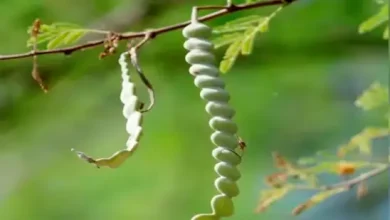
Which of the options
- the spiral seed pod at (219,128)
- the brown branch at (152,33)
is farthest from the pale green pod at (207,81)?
the brown branch at (152,33)

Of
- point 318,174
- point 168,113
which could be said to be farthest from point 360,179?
point 168,113

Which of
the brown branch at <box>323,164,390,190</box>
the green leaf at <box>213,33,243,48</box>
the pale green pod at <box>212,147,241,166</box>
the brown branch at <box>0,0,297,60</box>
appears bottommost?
the pale green pod at <box>212,147,241,166</box>

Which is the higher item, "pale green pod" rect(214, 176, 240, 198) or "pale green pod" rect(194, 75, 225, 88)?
"pale green pod" rect(194, 75, 225, 88)

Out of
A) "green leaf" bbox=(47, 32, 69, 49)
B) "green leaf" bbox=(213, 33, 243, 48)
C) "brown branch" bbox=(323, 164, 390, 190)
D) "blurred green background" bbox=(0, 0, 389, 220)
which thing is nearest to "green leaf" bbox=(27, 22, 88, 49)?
"green leaf" bbox=(47, 32, 69, 49)

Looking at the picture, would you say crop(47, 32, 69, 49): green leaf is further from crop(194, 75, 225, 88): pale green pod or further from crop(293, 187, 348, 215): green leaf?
crop(293, 187, 348, 215): green leaf

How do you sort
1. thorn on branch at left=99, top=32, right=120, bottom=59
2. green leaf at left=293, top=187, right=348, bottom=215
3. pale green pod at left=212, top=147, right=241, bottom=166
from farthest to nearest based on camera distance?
green leaf at left=293, top=187, right=348, bottom=215, thorn on branch at left=99, top=32, right=120, bottom=59, pale green pod at left=212, top=147, right=241, bottom=166

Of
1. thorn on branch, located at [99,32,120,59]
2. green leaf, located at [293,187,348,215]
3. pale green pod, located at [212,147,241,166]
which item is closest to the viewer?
pale green pod, located at [212,147,241,166]

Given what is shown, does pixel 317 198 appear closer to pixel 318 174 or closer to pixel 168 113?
pixel 318 174

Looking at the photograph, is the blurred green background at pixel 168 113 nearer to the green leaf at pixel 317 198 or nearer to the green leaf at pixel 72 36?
the green leaf at pixel 317 198
